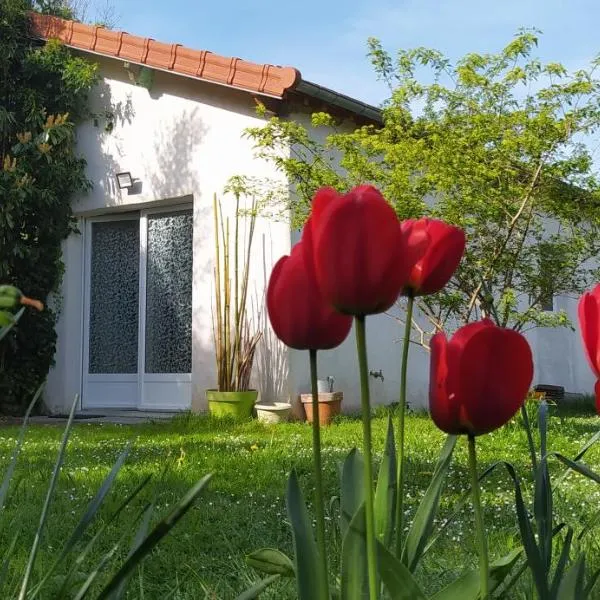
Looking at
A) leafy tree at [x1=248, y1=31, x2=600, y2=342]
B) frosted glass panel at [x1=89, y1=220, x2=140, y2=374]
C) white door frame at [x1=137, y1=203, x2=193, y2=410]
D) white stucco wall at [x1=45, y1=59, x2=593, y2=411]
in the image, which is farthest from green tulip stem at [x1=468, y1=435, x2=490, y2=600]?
frosted glass panel at [x1=89, y1=220, x2=140, y2=374]

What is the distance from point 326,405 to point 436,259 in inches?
243

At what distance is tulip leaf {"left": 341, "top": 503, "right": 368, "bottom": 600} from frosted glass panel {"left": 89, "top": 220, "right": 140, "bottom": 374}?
313 inches

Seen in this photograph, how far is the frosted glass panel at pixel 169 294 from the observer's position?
8203 millimetres

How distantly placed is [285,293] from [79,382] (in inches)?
330

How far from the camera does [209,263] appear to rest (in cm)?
773

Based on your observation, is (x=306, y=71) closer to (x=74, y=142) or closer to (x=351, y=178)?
(x=351, y=178)

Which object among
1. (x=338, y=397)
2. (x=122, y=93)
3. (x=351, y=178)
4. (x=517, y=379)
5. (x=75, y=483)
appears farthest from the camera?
(x=122, y=93)

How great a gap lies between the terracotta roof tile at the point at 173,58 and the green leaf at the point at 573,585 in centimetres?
653

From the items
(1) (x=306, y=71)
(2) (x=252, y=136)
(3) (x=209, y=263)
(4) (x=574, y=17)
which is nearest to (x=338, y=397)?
(3) (x=209, y=263)

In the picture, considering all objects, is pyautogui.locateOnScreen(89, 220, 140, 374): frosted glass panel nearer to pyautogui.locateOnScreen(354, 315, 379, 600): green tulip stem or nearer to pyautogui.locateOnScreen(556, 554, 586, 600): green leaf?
pyautogui.locateOnScreen(556, 554, 586, 600): green leaf

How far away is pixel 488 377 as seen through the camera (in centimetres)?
73

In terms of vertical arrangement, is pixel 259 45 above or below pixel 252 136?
above

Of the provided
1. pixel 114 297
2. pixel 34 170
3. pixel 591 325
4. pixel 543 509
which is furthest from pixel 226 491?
pixel 34 170

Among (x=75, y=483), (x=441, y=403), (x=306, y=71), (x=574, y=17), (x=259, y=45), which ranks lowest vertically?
(x=75, y=483)
